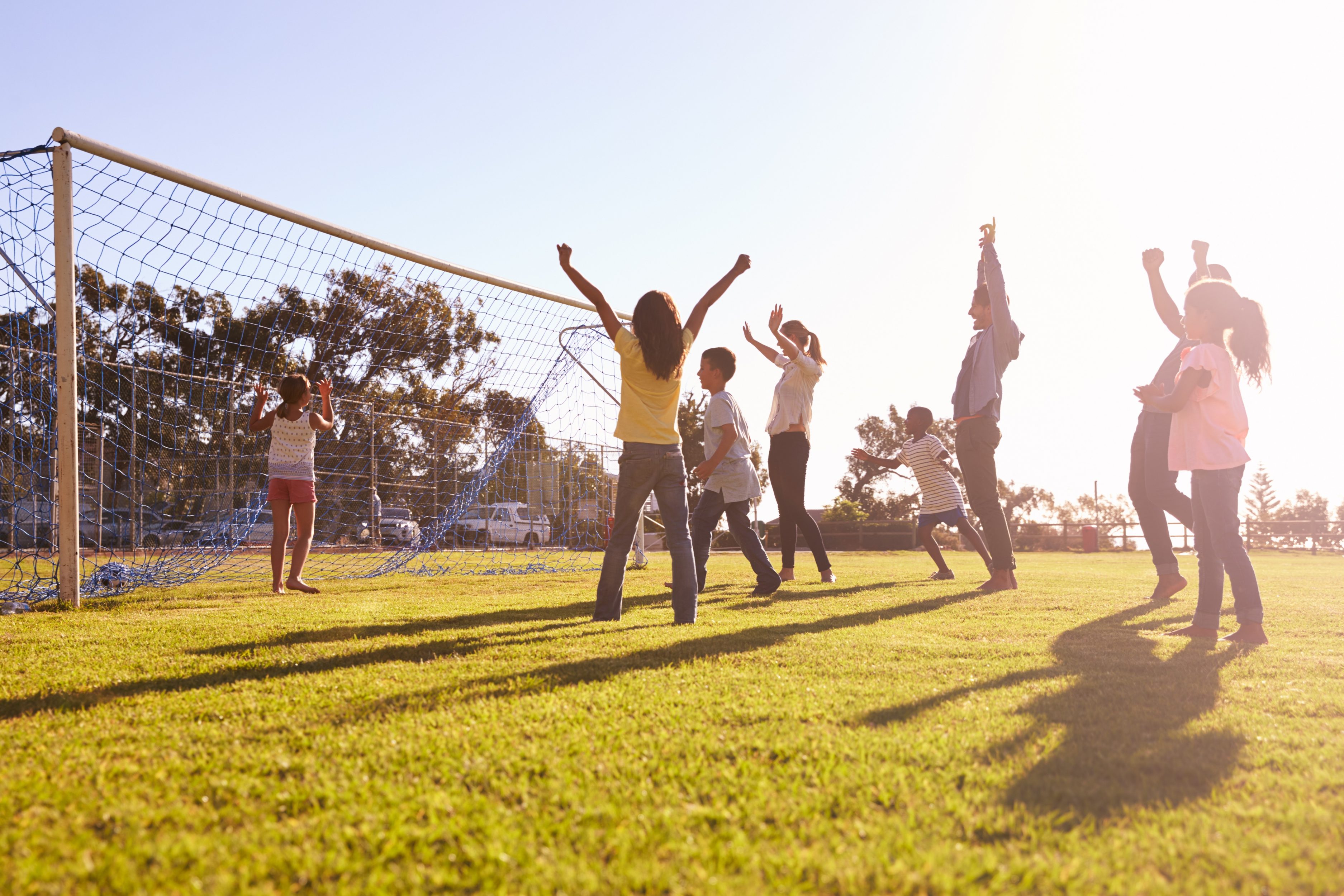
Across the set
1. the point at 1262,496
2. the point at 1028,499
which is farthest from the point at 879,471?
the point at 1262,496

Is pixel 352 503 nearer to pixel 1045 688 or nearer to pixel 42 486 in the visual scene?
pixel 42 486

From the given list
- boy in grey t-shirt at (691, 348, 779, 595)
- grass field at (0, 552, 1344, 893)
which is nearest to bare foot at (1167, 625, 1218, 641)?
grass field at (0, 552, 1344, 893)

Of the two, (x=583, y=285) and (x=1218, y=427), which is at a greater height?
(x=583, y=285)

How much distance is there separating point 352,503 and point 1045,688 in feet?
50.8

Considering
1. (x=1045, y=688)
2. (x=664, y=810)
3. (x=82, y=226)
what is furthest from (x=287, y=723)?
(x=82, y=226)

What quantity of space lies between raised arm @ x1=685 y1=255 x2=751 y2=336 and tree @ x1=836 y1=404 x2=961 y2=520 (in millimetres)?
43057

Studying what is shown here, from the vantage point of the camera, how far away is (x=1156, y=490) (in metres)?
5.85

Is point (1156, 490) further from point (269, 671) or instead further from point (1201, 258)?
point (269, 671)

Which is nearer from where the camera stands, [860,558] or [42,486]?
[42,486]

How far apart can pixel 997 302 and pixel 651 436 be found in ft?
11.6

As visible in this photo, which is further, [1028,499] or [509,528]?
[1028,499]

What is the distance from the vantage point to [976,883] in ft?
4.63

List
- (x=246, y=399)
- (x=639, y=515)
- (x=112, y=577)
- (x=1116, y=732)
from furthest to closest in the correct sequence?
(x=246, y=399), (x=112, y=577), (x=639, y=515), (x=1116, y=732)

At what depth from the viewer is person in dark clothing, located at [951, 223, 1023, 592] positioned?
6656 mm
